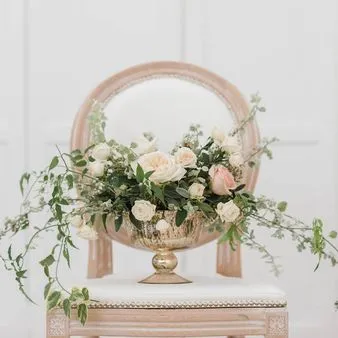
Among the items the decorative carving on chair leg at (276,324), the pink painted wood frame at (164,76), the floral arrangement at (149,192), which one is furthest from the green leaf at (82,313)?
the pink painted wood frame at (164,76)

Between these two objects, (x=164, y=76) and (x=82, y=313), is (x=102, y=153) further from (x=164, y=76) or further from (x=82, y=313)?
(x=164, y=76)

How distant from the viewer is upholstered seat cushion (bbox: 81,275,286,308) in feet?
6.64

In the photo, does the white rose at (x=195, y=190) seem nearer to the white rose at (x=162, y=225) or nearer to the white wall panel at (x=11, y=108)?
the white rose at (x=162, y=225)

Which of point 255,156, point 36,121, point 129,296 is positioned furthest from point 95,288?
point 36,121

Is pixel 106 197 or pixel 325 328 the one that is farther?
pixel 325 328

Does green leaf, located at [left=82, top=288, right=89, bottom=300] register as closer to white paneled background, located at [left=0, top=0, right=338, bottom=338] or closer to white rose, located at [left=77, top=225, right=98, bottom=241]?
white rose, located at [left=77, top=225, right=98, bottom=241]

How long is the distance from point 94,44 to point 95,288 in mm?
1352

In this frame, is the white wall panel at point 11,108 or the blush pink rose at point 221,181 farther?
the white wall panel at point 11,108

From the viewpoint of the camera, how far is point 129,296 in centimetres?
203

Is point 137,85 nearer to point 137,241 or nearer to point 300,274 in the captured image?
point 137,241

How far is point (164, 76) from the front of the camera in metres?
2.61

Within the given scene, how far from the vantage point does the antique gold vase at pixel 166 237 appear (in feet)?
6.88

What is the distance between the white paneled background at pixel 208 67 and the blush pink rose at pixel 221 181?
118cm

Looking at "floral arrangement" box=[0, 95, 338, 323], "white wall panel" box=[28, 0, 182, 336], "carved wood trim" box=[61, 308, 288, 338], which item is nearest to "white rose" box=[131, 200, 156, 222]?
"floral arrangement" box=[0, 95, 338, 323]
